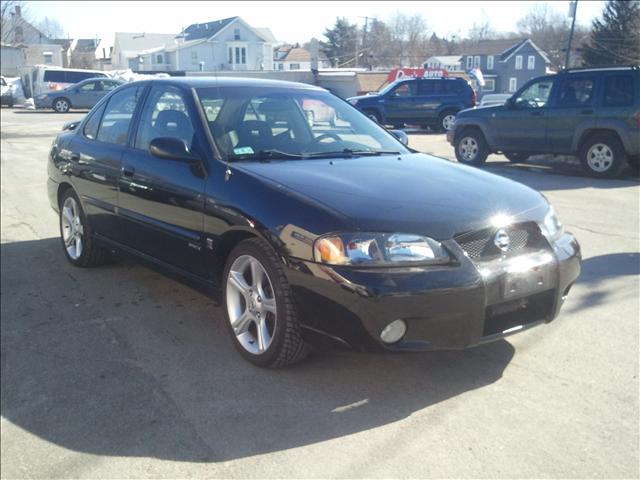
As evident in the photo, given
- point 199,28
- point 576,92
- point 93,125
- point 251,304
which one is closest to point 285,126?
point 251,304

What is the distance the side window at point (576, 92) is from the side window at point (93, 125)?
340 inches

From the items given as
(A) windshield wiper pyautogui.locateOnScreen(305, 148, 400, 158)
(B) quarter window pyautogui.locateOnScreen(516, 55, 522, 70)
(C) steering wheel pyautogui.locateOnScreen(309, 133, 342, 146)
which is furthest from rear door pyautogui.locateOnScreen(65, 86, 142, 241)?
(B) quarter window pyautogui.locateOnScreen(516, 55, 522, 70)

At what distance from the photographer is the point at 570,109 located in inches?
464

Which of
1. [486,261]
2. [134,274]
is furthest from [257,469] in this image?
[134,274]

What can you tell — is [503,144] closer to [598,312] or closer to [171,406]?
[598,312]

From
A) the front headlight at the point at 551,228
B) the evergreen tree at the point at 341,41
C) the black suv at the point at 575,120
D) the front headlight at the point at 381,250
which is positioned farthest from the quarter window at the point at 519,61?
the front headlight at the point at 381,250

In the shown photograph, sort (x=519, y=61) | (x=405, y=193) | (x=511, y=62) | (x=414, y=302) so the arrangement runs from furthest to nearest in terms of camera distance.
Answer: (x=511, y=62) → (x=519, y=61) → (x=405, y=193) → (x=414, y=302)

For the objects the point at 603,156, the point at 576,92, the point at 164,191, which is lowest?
the point at 603,156

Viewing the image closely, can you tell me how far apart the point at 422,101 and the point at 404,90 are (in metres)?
0.68

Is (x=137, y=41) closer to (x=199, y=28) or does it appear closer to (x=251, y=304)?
(x=199, y=28)

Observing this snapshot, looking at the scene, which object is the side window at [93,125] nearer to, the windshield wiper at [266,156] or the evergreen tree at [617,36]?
the windshield wiper at [266,156]

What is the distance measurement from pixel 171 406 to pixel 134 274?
105 inches

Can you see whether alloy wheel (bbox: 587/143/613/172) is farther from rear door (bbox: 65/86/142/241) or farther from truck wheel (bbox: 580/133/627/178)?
rear door (bbox: 65/86/142/241)

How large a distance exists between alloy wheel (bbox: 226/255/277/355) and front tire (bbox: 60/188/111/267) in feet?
7.49
